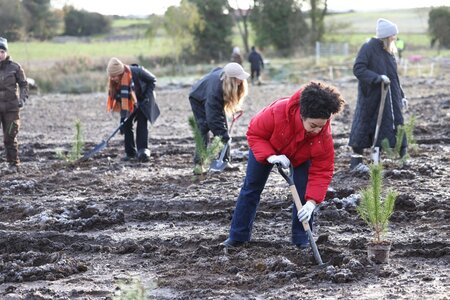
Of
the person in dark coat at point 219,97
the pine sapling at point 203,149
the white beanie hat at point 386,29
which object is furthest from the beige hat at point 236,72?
the white beanie hat at point 386,29

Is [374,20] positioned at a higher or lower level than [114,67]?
lower

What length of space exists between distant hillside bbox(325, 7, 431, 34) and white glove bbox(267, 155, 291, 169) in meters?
47.1

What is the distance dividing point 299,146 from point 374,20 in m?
68.0

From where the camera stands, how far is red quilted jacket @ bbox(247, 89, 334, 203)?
6.33 m

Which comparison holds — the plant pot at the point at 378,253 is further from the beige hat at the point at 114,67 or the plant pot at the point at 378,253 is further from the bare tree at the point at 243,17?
the bare tree at the point at 243,17

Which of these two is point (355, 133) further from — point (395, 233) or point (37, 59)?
point (37, 59)

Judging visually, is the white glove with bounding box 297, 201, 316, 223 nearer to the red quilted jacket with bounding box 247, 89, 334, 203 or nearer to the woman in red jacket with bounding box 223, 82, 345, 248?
the woman in red jacket with bounding box 223, 82, 345, 248

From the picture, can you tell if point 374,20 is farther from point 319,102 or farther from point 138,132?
point 319,102

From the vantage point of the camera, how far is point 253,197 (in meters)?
6.82

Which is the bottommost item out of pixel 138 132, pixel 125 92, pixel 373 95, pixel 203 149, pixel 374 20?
pixel 374 20

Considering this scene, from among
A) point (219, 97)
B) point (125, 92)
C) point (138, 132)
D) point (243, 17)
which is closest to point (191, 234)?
point (219, 97)

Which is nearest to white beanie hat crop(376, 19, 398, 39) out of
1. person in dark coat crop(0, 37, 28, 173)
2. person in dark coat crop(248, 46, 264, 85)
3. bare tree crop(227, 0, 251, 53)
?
person in dark coat crop(0, 37, 28, 173)

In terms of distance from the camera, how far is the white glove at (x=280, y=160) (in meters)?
6.28

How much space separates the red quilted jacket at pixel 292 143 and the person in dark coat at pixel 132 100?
5192mm
